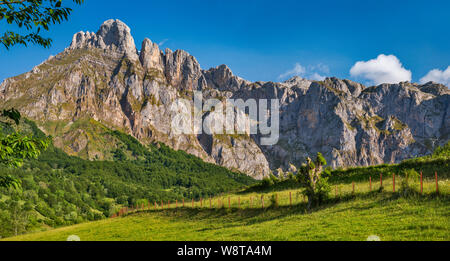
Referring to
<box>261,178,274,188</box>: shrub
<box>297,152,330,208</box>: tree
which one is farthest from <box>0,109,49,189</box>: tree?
<box>261,178,274,188</box>: shrub

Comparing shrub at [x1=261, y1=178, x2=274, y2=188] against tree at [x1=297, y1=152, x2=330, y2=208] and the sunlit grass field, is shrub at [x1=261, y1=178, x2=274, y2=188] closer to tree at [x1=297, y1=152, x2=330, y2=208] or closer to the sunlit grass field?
the sunlit grass field

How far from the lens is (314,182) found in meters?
34.1

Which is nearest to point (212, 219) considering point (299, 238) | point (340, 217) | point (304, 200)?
point (304, 200)

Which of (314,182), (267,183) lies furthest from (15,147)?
(267,183)

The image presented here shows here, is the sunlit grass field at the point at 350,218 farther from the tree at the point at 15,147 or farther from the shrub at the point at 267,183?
the shrub at the point at 267,183

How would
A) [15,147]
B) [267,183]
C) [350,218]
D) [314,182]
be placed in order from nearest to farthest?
[15,147] → [350,218] → [314,182] → [267,183]

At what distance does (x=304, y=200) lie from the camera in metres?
36.8

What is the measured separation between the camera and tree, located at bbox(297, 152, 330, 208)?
1321 inches

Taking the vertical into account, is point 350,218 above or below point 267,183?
below

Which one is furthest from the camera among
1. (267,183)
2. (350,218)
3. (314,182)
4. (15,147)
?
(267,183)

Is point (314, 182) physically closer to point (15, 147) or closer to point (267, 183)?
point (15, 147)

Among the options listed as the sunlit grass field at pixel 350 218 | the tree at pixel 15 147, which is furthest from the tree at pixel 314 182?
the tree at pixel 15 147
